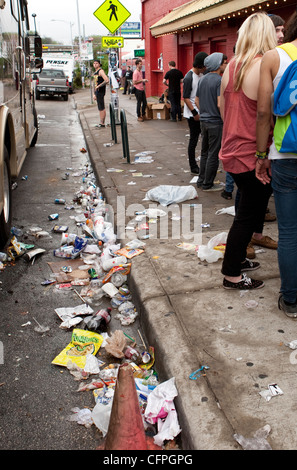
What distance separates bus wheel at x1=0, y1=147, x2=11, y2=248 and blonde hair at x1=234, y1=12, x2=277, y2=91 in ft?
8.61

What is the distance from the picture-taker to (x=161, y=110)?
1639cm

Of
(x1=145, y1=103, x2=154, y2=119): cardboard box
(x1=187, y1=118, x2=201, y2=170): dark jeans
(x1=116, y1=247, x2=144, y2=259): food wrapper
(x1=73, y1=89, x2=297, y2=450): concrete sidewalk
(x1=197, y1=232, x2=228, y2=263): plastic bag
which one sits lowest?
(x1=73, y1=89, x2=297, y2=450): concrete sidewalk

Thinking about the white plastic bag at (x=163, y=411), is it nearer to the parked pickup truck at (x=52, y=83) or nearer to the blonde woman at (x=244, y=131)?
the blonde woman at (x=244, y=131)

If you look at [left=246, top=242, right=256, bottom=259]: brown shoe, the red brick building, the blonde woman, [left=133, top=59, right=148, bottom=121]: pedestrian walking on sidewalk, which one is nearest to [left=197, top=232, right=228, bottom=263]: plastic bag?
[left=246, top=242, right=256, bottom=259]: brown shoe

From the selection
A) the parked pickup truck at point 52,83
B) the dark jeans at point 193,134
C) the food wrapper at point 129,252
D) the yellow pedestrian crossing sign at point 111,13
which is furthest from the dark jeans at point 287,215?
the parked pickup truck at point 52,83

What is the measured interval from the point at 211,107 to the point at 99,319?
3.65m

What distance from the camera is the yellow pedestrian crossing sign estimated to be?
471 inches

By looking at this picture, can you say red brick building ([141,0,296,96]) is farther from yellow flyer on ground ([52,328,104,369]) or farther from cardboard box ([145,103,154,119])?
yellow flyer on ground ([52,328,104,369])

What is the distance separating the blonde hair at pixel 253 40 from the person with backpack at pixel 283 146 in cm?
31

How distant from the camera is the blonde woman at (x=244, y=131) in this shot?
3213mm

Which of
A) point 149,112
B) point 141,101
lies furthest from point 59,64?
point 141,101

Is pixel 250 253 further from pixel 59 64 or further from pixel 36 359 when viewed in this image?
pixel 59 64
